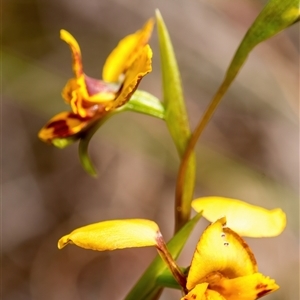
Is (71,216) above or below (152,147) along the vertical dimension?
below

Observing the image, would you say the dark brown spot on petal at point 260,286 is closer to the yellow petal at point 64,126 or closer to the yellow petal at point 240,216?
the yellow petal at point 240,216

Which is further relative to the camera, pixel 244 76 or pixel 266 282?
pixel 244 76

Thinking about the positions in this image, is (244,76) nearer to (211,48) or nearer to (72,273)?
(211,48)

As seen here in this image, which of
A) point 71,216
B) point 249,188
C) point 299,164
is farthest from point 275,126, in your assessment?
point 71,216

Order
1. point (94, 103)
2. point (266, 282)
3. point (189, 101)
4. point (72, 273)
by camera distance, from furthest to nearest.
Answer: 1. point (189, 101)
2. point (72, 273)
3. point (94, 103)
4. point (266, 282)

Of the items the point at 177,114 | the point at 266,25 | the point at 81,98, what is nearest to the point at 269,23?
the point at 266,25

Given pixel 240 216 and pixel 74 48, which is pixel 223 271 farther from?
pixel 74 48

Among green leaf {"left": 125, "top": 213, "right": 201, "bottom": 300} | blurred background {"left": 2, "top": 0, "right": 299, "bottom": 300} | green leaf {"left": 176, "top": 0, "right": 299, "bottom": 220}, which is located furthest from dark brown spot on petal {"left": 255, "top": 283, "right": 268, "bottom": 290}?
blurred background {"left": 2, "top": 0, "right": 299, "bottom": 300}

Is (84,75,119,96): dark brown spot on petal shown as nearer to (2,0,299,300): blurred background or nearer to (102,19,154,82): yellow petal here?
(102,19,154,82): yellow petal
